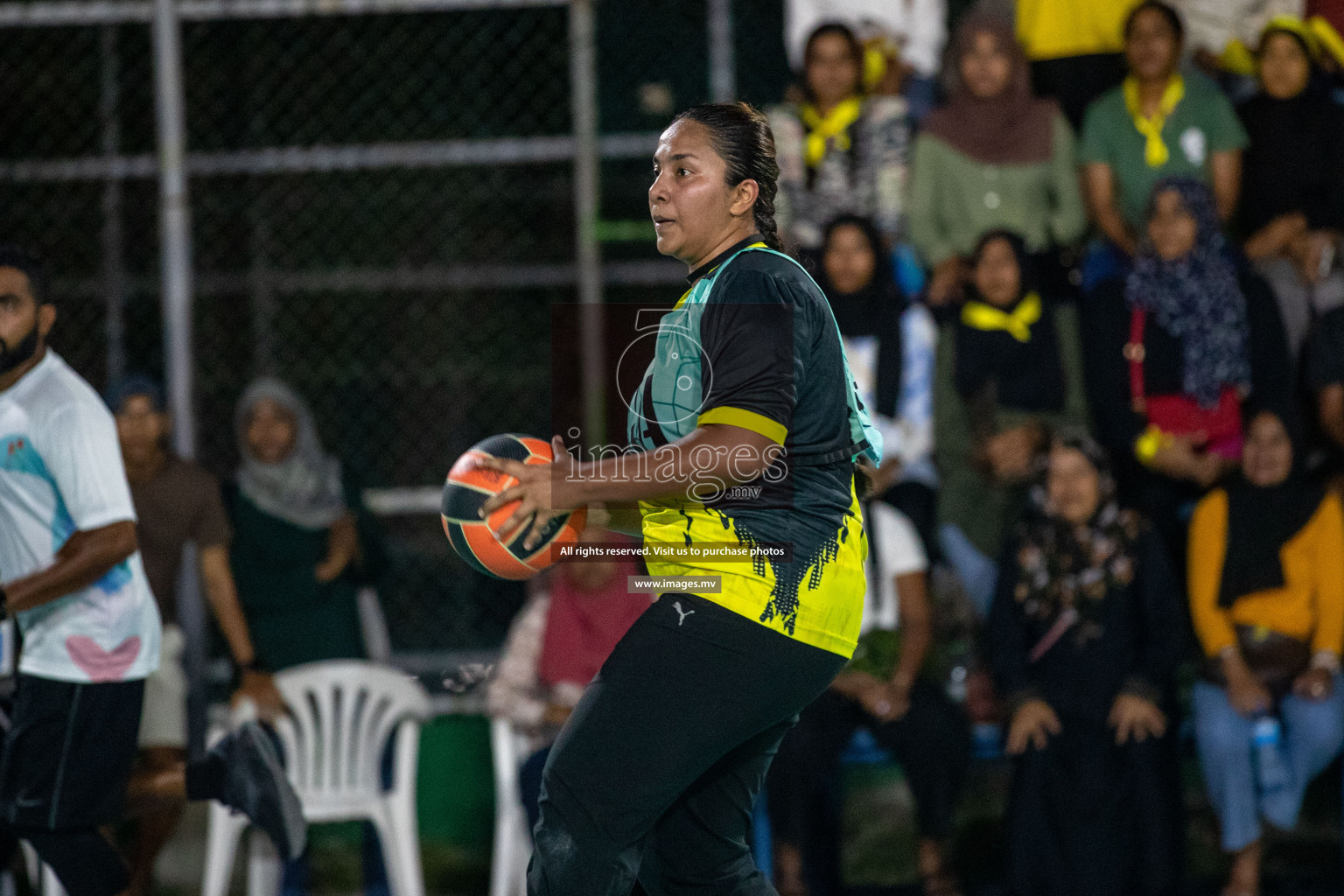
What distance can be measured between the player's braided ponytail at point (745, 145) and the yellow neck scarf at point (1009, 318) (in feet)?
9.43

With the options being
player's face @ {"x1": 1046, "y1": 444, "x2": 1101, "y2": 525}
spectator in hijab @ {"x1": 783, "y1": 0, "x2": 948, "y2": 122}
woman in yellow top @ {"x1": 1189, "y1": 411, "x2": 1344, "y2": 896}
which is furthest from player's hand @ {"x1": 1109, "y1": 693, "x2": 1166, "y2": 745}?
spectator in hijab @ {"x1": 783, "y1": 0, "x2": 948, "y2": 122}

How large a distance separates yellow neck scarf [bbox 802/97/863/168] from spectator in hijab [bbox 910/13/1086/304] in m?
0.29

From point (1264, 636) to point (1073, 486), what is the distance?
0.87m

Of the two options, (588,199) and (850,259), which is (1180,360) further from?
(588,199)

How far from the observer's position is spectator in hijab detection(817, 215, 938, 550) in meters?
5.69

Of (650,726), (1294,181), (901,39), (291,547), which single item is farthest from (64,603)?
(1294,181)

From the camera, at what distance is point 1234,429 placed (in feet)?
18.6

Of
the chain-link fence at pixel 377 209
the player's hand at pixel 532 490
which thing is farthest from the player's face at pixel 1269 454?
the player's hand at pixel 532 490

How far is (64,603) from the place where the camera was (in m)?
3.95

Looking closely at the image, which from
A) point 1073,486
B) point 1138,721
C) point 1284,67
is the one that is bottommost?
point 1138,721

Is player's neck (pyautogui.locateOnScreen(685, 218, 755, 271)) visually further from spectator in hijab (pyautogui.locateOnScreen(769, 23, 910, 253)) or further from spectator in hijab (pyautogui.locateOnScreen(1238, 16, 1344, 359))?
spectator in hijab (pyautogui.locateOnScreen(1238, 16, 1344, 359))

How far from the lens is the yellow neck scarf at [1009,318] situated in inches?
224

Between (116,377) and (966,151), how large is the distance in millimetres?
3503

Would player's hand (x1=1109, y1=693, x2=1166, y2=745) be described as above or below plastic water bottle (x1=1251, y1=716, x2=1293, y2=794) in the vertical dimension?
above
